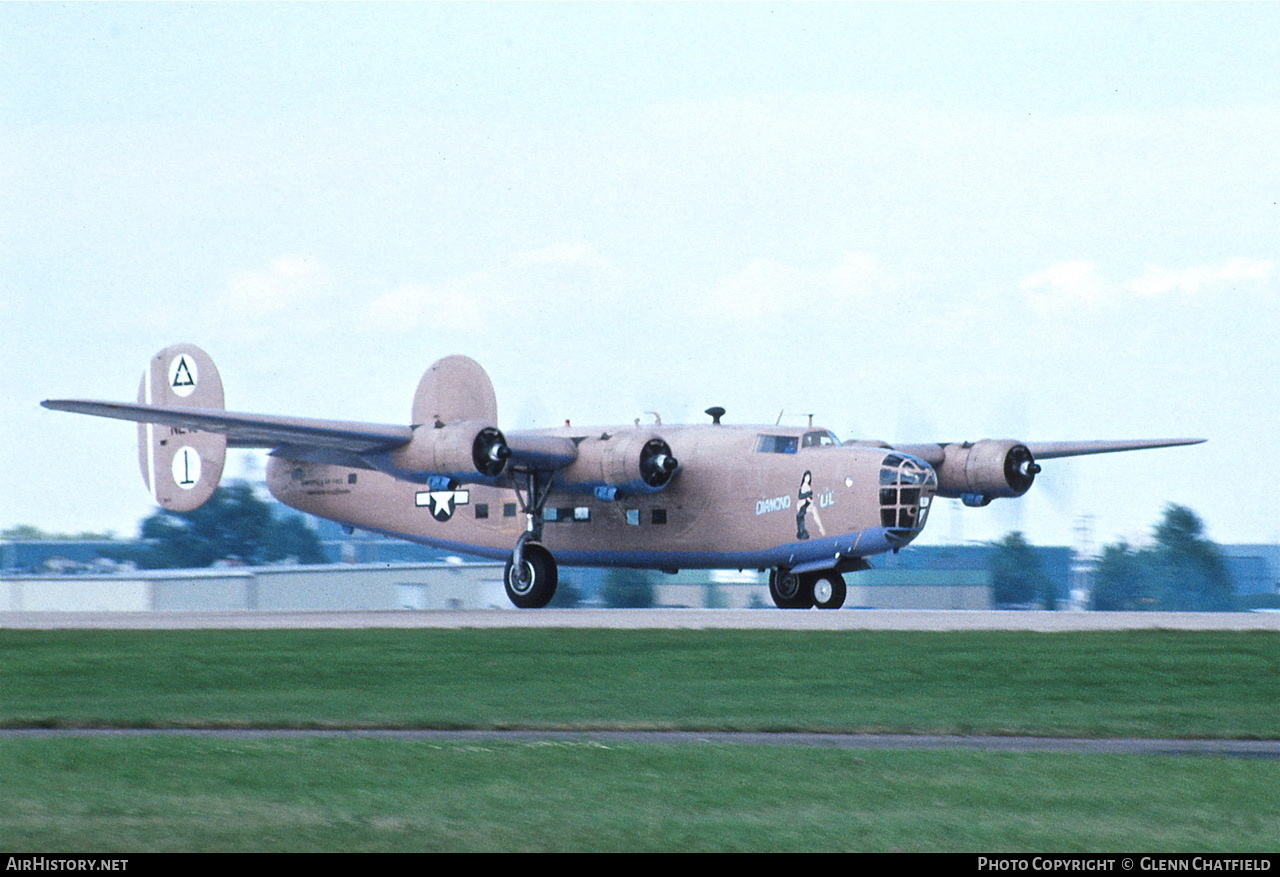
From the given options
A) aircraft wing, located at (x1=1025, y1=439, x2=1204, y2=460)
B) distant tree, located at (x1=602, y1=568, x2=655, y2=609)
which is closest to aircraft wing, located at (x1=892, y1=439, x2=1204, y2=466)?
aircraft wing, located at (x1=1025, y1=439, x2=1204, y2=460)

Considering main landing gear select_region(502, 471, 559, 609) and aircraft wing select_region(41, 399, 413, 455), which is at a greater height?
aircraft wing select_region(41, 399, 413, 455)

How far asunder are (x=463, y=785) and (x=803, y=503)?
84.5 feet

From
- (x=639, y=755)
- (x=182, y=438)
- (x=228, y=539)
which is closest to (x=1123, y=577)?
(x=228, y=539)

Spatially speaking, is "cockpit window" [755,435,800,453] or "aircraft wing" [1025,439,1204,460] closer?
"cockpit window" [755,435,800,453]

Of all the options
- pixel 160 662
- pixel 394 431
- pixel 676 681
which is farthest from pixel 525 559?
pixel 676 681

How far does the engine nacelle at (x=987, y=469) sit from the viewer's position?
140ft

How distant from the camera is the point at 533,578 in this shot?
138 feet

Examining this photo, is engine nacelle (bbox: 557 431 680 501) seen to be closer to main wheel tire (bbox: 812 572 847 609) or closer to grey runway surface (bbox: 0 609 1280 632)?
grey runway surface (bbox: 0 609 1280 632)

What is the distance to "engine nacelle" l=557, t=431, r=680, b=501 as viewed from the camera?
40.6m

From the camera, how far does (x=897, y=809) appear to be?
13.6 meters

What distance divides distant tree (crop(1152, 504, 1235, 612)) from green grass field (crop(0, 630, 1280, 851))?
58.9 m

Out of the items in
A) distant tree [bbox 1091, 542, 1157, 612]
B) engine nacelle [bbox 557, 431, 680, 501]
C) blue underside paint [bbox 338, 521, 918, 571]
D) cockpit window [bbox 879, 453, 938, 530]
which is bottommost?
distant tree [bbox 1091, 542, 1157, 612]

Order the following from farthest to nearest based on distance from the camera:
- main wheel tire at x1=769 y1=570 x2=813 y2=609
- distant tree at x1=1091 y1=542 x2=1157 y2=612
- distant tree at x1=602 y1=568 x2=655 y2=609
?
distant tree at x1=1091 y1=542 x2=1157 y2=612 → distant tree at x1=602 y1=568 x2=655 y2=609 → main wheel tire at x1=769 y1=570 x2=813 y2=609

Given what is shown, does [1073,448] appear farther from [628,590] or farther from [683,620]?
[628,590]
